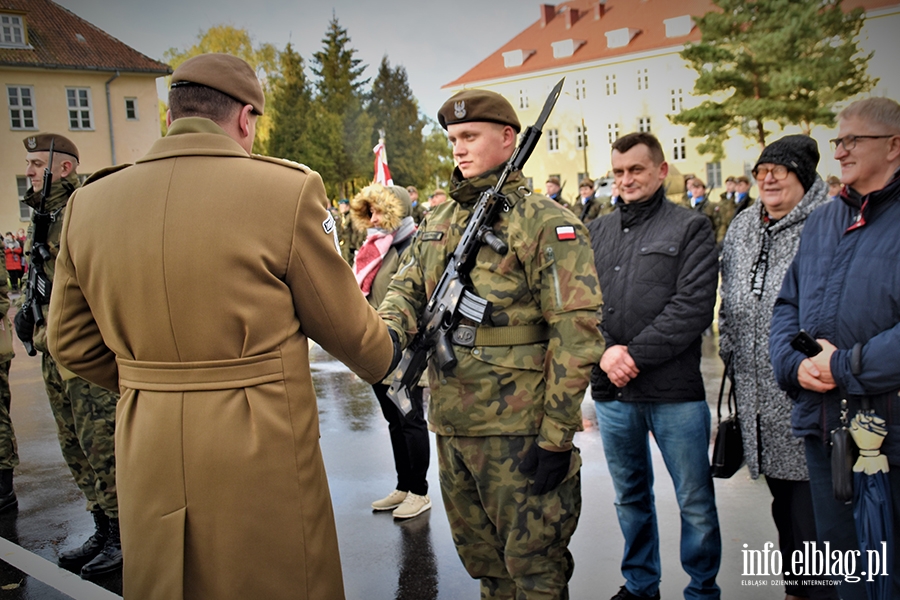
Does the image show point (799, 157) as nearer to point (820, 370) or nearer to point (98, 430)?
point (820, 370)

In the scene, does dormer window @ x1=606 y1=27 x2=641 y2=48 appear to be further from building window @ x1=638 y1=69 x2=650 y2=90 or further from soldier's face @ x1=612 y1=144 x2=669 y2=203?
soldier's face @ x1=612 y1=144 x2=669 y2=203

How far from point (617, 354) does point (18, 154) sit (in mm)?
17827

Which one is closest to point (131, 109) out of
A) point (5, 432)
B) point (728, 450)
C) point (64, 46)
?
point (64, 46)

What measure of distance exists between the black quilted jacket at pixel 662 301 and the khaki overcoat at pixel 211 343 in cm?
174

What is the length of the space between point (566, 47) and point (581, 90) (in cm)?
402

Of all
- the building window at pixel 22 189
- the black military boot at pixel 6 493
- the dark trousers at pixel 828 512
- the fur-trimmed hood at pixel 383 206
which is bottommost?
the black military boot at pixel 6 493

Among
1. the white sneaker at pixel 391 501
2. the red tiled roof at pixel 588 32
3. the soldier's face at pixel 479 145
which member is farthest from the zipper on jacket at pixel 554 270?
the red tiled roof at pixel 588 32

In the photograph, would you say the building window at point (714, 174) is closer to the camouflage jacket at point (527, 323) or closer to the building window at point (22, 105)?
the building window at point (22, 105)

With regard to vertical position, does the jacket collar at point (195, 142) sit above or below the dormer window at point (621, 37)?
below

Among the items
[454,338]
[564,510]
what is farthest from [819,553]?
[454,338]

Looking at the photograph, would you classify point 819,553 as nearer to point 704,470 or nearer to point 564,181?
point 704,470

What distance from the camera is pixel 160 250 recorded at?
196cm

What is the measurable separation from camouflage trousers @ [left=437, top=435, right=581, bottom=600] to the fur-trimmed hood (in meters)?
2.19

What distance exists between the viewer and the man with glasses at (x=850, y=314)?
8.41 feet
